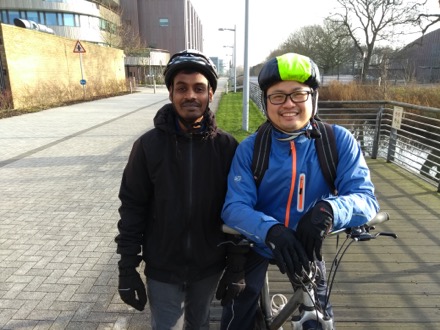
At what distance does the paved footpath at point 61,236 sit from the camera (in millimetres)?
2713

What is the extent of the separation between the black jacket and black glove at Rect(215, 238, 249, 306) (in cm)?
15

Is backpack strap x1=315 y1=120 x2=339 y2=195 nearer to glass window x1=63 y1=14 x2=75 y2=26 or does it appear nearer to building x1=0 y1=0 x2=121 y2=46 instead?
building x1=0 y1=0 x2=121 y2=46

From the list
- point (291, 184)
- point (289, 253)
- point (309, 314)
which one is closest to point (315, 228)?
point (289, 253)

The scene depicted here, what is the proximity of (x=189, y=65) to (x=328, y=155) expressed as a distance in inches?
31.8

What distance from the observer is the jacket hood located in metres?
1.73

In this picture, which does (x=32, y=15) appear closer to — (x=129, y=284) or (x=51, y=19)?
(x=51, y=19)

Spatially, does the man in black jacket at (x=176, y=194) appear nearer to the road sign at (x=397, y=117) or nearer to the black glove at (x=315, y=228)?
the black glove at (x=315, y=228)

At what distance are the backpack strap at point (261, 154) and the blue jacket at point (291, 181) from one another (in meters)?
0.02

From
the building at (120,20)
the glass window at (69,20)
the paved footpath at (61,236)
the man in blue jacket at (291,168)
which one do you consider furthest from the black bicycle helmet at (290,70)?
the glass window at (69,20)

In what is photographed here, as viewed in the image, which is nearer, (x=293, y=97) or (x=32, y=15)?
(x=293, y=97)

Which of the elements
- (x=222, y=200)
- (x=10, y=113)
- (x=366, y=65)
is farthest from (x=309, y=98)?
(x=366, y=65)

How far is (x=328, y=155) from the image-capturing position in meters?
1.65

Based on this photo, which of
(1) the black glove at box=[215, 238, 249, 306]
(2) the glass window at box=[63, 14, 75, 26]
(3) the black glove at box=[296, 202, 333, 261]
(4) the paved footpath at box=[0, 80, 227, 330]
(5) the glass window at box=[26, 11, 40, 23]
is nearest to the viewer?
(3) the black glove at box=[296, 202, 333, 261]

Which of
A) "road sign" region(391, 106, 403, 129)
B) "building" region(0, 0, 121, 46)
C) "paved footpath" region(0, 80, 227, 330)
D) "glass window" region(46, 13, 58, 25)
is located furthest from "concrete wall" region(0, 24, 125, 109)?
"glass window" region(46, 13, 58, 25)
